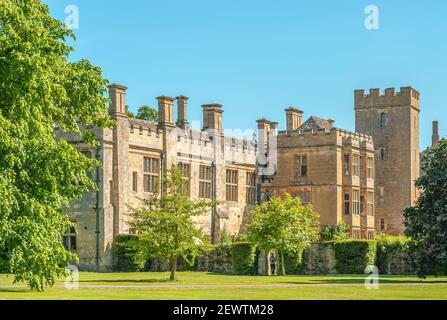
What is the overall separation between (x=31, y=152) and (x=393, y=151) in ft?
138

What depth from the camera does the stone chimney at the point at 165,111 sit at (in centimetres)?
4616

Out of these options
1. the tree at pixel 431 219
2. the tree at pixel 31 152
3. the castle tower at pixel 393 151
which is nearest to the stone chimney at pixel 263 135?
the castle tower at pixel 393 151

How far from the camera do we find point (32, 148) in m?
22.9

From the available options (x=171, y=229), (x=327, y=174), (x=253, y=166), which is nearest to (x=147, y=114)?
(x=253, y=166)

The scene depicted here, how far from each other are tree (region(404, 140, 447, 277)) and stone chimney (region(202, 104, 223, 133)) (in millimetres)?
18174

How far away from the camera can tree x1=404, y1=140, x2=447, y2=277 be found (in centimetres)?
3269

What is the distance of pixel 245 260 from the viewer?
42.5 meters

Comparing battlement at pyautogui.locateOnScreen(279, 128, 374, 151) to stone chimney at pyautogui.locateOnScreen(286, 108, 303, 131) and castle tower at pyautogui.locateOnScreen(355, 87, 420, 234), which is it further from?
castle tower at pyautogui.locateOnScreen(355, 87, 420, 234)

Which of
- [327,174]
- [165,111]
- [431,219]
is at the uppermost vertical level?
[165,111]

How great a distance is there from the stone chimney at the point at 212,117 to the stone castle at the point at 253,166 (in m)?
0.05

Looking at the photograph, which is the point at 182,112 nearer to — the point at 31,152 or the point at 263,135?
the point at 263,135

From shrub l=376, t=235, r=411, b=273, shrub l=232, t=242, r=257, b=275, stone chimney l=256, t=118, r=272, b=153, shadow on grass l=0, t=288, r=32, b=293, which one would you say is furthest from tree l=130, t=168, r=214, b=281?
stone chimney l=256, t=118, r=272, b=153

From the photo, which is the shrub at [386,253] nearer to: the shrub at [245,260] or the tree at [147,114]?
the shrub at [245,260]

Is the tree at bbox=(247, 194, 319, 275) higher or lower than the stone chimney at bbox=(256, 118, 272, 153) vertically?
lower
